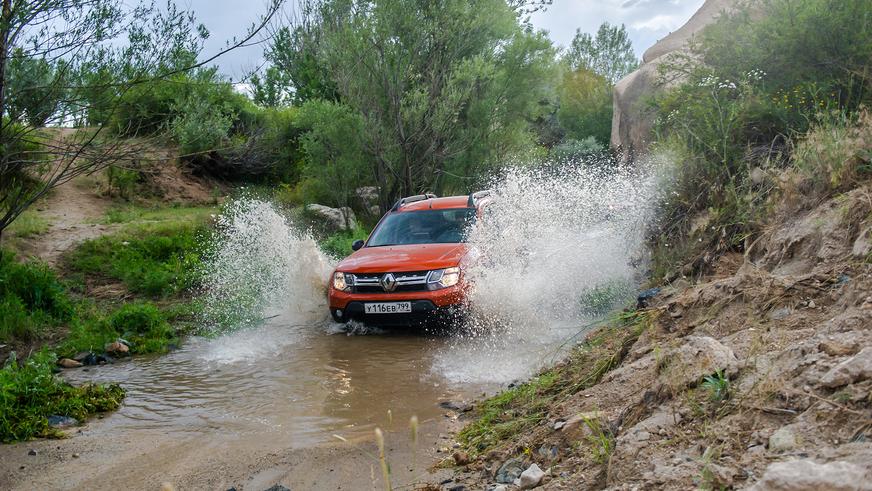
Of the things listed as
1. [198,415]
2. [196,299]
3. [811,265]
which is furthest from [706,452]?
[196,299]

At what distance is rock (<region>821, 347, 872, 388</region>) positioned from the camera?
2.91m

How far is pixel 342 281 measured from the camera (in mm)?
9047

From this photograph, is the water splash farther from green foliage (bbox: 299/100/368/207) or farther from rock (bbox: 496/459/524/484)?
rock (bbox: 496/459/524/484)

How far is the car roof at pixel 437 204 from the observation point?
9978 mm

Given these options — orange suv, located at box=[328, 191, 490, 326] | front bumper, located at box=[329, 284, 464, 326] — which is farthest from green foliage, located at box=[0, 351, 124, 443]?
orange suv, located at box=[328, 191, 490, 326]

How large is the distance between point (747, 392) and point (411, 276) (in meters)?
5.57

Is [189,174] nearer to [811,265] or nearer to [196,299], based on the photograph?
[196,299]

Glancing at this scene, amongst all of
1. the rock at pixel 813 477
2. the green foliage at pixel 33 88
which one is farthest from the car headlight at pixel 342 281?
the rock at pixel 813 477

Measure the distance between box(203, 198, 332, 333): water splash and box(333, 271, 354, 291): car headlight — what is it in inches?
64.0

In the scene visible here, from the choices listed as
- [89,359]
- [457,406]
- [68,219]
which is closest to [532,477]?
[457,406]

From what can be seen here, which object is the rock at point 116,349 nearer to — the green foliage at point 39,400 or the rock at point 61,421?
the green foliage at point 39,400

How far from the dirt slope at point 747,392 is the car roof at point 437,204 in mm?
5001

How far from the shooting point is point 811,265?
490 centimetres

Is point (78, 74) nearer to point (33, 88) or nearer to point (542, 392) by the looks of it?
point (33, 88)
